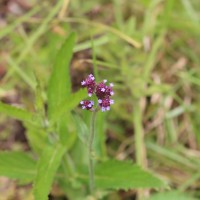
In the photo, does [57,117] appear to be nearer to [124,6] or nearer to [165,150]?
[165,150]

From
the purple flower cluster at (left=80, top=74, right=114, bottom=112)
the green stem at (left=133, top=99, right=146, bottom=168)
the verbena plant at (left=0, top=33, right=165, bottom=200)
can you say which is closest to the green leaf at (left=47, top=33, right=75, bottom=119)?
the verbena plant at (left=0, top=33, right=165, bottom=200)

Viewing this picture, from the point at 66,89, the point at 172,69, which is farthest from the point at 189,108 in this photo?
the point at 66,89

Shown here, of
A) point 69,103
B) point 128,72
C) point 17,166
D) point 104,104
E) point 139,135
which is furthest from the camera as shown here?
point 128,72

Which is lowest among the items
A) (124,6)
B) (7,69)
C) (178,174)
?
(178,174)

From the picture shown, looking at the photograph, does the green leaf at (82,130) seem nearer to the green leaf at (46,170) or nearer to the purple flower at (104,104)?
the green leaf at (46,170)

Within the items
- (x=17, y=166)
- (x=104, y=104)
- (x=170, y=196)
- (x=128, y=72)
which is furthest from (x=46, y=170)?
(x=128, y=72)

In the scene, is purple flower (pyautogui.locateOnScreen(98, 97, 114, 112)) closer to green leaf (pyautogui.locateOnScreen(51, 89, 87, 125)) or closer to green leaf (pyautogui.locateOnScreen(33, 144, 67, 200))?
green leaf (pyautogui.locateOnScreen(51, 89, 87, 125))

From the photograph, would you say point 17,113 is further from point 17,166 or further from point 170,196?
point 170,196
